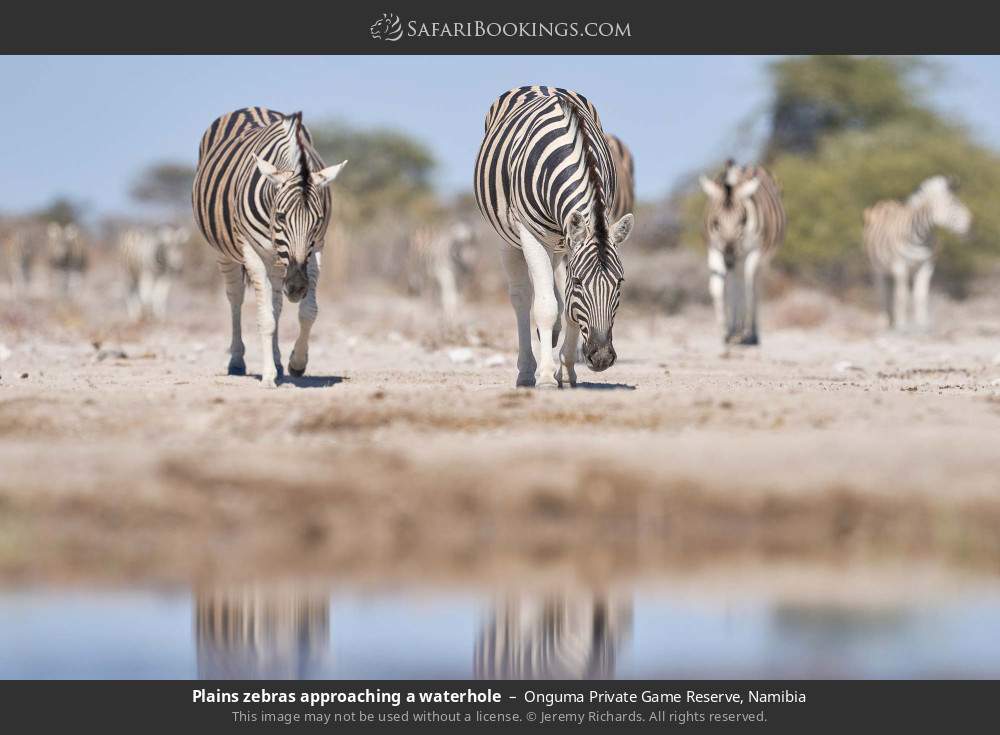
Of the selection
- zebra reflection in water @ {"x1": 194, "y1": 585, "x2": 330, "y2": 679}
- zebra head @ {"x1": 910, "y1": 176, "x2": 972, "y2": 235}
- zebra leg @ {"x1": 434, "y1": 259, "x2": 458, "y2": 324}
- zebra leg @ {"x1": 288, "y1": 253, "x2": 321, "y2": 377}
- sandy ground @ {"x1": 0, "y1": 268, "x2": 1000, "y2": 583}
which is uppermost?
zebra head @ {"x1": 910, "y1": 176, "x2": 972, "y2": 235}

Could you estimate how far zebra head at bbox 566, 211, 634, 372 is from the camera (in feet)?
25.8

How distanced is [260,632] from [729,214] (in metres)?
11.6

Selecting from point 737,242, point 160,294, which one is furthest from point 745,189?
point 160,294

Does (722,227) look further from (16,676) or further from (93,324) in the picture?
(16,676)

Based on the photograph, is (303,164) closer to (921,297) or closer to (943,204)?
(921,297)

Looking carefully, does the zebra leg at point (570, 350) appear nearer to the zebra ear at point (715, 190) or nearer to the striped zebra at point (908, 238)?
the zebra ear at point (715, 190)

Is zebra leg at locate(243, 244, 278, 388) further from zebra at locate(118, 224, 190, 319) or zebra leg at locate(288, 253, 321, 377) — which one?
zebra at locate(118, 224, 190, 319)

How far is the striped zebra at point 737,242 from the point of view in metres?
15.6

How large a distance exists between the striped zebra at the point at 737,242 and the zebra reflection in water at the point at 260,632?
10981mm

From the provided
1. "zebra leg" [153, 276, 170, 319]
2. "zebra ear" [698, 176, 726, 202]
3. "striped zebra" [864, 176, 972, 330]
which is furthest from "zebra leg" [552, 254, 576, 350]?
"zebra leg" [153, 276, 170, 319]

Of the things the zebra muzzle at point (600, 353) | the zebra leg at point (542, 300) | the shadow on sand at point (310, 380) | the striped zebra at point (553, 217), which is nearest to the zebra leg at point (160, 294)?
the shadow on sand at point (310, 380)

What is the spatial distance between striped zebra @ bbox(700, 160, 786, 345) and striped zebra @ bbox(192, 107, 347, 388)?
6.33 meters

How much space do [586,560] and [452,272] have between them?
2002cm

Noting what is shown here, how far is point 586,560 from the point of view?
18.1 feet
